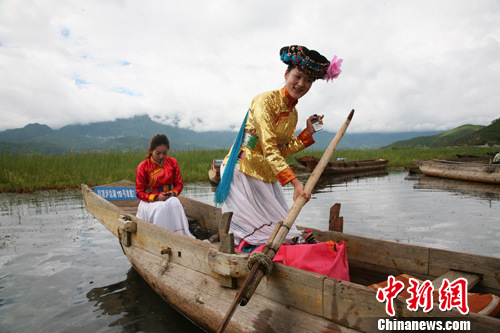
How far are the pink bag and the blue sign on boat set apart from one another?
433 cm

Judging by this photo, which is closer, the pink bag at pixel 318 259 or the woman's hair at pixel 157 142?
the pink bag at pixel 318 259

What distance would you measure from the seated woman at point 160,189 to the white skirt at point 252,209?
1160 millimetres

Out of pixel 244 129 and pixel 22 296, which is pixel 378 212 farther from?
pixel 22 296

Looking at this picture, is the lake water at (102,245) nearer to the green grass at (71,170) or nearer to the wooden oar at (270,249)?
the green grass at (71,170)

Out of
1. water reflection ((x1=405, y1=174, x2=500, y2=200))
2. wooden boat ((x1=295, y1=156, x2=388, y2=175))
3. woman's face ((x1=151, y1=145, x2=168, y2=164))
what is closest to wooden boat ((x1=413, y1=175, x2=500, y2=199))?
water reflection ((x1=405, y1=174, x2=500, y2=200))

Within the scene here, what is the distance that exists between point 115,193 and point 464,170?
11.4 m

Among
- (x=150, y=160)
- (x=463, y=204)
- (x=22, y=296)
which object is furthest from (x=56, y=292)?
(x=463, y=204)

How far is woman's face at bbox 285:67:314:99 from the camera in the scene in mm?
2537

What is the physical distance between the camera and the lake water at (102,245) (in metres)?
3.06

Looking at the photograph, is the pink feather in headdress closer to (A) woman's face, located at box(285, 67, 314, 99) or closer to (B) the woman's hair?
(A) woman's face, located at box(285, 67, 314, 99)

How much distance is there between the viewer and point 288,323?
2000mm

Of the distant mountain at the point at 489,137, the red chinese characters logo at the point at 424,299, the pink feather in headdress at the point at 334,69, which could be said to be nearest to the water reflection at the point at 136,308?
the red chinese characters logo at the point at 424,299

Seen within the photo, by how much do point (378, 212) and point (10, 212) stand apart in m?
7.98

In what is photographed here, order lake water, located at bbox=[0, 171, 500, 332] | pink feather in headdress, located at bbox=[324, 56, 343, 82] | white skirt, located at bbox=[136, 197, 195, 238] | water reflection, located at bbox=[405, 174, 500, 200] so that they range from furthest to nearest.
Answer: water reflection, located at bbox=[405, 174, 500, 200]
white skirt, located at bbox=[136, 197, 195, 238]
lake water, located at bbox=[0, 171, 500, 332]
pink feather in headdress, located at bbox=[324, 56, 343, 82]
